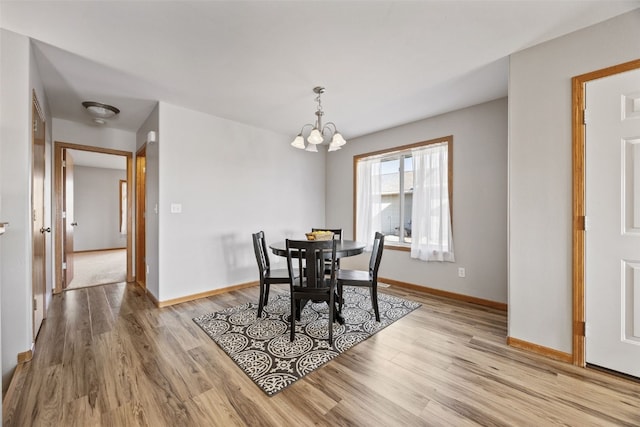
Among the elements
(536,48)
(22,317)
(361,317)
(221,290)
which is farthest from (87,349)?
(536,48)

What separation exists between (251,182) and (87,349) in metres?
2.60

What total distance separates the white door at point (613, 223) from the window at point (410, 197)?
1.61m

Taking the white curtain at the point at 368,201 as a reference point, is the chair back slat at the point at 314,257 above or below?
below

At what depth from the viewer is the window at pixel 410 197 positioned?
11.6 ft

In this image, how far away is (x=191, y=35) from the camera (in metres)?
1.94

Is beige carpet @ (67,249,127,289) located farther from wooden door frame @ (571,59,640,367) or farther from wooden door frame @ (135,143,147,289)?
wooden door frame @ (571,59,640,367)

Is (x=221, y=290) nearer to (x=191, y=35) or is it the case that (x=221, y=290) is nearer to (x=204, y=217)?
(x=204, y=217)

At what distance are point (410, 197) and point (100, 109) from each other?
4232mm

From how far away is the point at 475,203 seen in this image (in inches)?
129

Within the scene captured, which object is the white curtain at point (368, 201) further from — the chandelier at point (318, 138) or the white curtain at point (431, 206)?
the chandelier at point (318, 138)

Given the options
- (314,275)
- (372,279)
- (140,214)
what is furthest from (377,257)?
(140,214)

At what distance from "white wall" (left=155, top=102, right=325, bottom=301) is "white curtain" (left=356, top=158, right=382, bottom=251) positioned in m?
1.09

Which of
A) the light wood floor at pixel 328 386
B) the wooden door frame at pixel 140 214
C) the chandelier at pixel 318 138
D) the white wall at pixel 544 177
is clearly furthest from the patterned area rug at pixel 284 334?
the wooden door frame at pixel 140 214

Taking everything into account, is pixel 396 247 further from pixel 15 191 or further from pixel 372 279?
pixel 15 191
